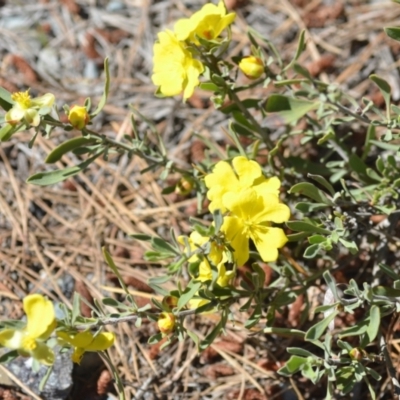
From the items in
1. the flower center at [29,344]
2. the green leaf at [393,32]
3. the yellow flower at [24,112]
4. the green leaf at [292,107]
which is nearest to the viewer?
the flower center at [29,344]

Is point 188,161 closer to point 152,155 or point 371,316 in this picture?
point 152,155

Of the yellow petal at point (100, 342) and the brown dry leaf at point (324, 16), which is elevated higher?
the brown dry leaf at point (324, 16)

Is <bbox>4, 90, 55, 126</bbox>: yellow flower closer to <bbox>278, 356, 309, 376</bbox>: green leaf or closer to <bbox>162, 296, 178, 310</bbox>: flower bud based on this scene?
<bbox>162, 296, 178, 310</bbox>: flower bud

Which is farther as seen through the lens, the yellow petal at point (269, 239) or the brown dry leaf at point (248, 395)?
the brown dry leaf at point (248, 395)

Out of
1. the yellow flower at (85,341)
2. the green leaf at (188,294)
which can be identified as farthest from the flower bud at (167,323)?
the yellow flower at (85,341)

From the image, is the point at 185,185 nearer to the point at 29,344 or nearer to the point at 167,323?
the point at 167,323

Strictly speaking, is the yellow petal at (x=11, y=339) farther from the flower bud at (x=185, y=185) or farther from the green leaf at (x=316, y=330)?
the flower bud at (x=185, y=185)
